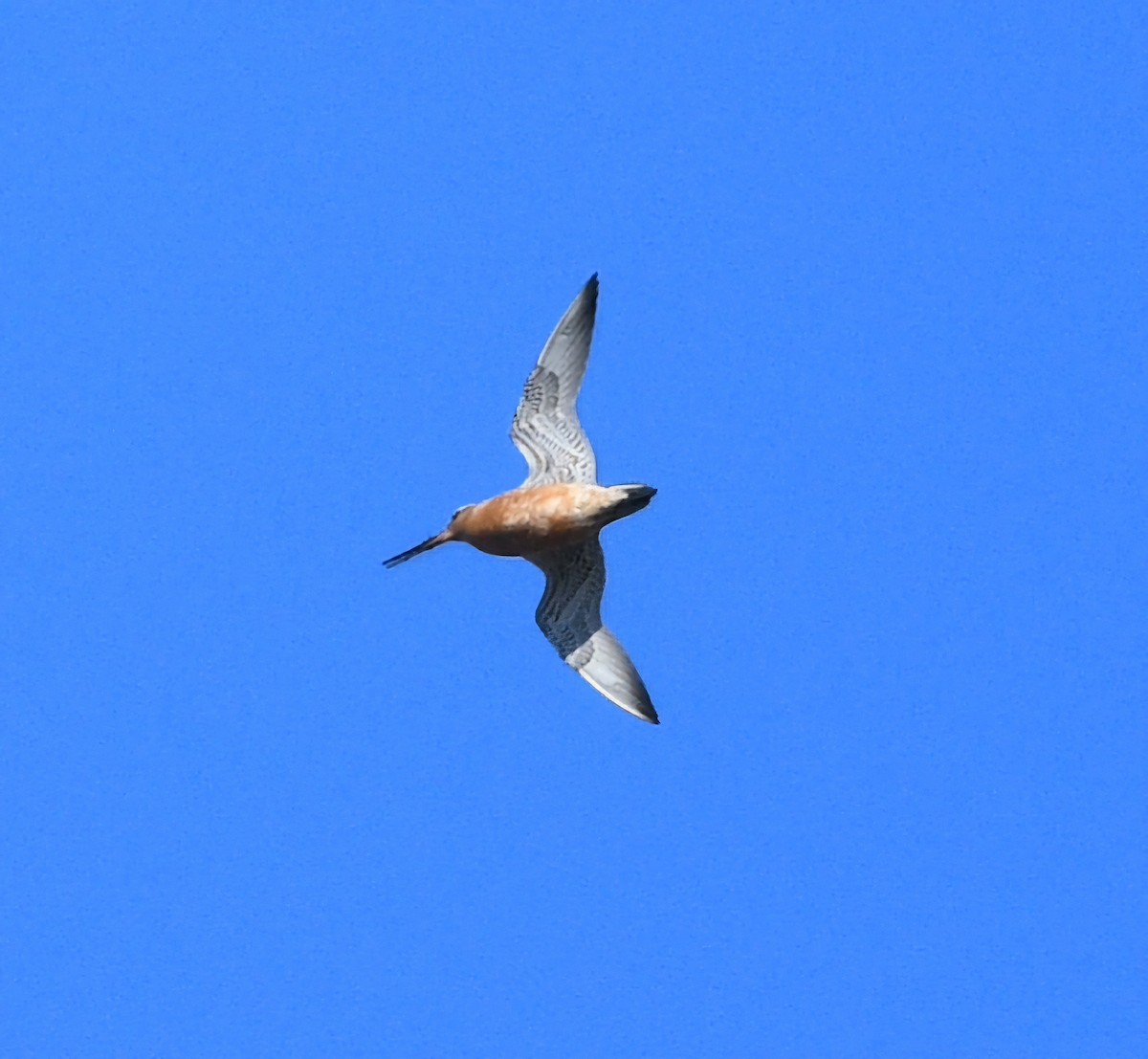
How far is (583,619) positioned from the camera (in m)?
16.4

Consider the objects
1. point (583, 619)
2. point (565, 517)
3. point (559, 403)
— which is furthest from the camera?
point (559, 403)

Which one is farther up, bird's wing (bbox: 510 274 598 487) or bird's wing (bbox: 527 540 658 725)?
bird's wing (bbox: 510 274 598 487)

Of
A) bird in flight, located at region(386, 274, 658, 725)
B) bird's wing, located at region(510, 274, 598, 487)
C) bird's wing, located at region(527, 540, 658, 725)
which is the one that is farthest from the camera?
bird's wing, located at region(510, 274, 598, 487)

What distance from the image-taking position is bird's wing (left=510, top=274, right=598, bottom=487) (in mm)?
16531

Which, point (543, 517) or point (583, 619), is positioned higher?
point (543, 517)

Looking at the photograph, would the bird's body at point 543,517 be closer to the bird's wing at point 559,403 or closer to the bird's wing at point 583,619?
the bird's wing at point 583,619

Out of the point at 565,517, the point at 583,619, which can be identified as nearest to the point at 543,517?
the point at 565,517

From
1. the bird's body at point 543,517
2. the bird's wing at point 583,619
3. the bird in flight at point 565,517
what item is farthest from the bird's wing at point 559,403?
the bird's wing at point 583,619

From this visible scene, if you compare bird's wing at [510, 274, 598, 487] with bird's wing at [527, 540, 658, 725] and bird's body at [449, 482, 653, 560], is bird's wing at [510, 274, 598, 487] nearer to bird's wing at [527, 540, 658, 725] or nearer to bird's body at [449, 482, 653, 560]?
bird's body at [449, 482, 653, 560]

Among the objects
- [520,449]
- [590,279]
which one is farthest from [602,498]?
[590,279]

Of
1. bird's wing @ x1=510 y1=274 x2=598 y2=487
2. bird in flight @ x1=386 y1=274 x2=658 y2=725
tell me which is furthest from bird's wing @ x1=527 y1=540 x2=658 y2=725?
bird's wing @ x1=510 y1=274 x2=598 y2=487

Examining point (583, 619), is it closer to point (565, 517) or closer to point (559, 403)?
point (565, 517)

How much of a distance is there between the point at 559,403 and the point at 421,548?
6.54 ft

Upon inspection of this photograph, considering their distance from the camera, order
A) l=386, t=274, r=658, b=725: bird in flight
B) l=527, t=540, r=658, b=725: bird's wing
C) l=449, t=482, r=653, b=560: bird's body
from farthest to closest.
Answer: l=527, t=540, r=658, b=725: bird's wing → l=386, t=274, r=658, b=725: bird in flight → l=449, t=482, r=653, b=560: bird's body
